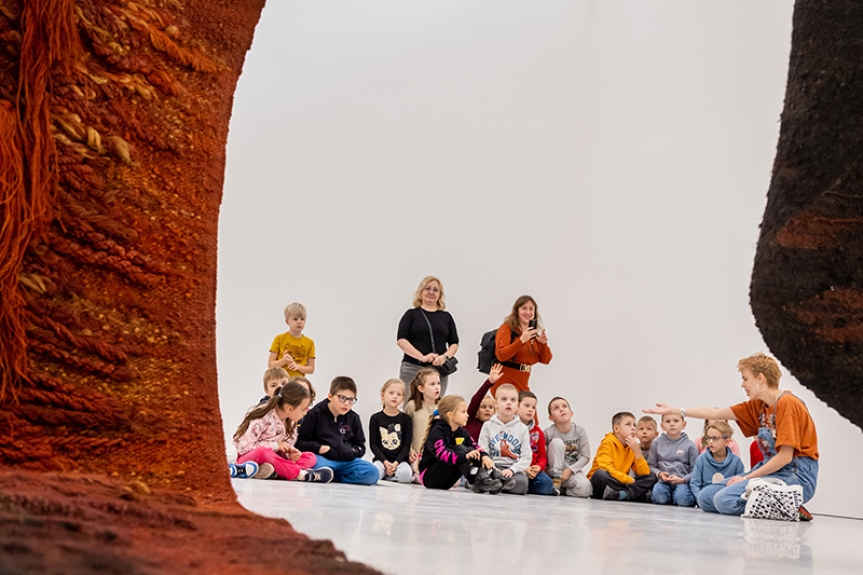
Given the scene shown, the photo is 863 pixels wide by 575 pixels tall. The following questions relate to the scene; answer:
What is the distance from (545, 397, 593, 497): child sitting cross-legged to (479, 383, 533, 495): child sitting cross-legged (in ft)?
1.68

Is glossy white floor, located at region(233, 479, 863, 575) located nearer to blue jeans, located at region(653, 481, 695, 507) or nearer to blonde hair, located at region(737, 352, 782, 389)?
blonde hair, located at region(737, 352, 782, 389)

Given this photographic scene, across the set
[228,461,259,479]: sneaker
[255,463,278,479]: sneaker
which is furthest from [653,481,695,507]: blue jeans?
[228,461,259,479]: sneaker

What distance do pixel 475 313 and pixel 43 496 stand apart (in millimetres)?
8473

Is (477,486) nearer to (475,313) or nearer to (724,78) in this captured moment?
(475,313)

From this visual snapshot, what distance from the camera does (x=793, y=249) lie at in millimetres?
950

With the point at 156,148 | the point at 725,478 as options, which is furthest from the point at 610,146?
the point at 156,148

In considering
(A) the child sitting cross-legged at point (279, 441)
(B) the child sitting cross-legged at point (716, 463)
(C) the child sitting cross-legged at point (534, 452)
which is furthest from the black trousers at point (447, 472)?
(B) the child sitting cross-legged at point (716, 463)

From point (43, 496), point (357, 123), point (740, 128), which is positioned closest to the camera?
point (43, 496)

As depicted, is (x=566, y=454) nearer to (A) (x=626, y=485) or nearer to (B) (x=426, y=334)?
(A) (x=626, y=485)

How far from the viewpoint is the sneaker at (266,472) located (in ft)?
16.7

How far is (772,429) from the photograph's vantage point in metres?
4.56

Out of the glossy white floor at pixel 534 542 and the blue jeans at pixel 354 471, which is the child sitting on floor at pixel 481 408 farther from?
the glossy white floor at pixel 534 542

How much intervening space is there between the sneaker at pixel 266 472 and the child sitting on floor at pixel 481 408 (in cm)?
170

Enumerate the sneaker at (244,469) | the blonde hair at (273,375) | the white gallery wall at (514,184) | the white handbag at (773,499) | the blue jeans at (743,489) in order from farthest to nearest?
the white gallery wall at (514,184)
the blonde hair at (273,375)
the sneaker at (244,469)
the blue jeans at (743,489)
the white handbag at (773,499)
